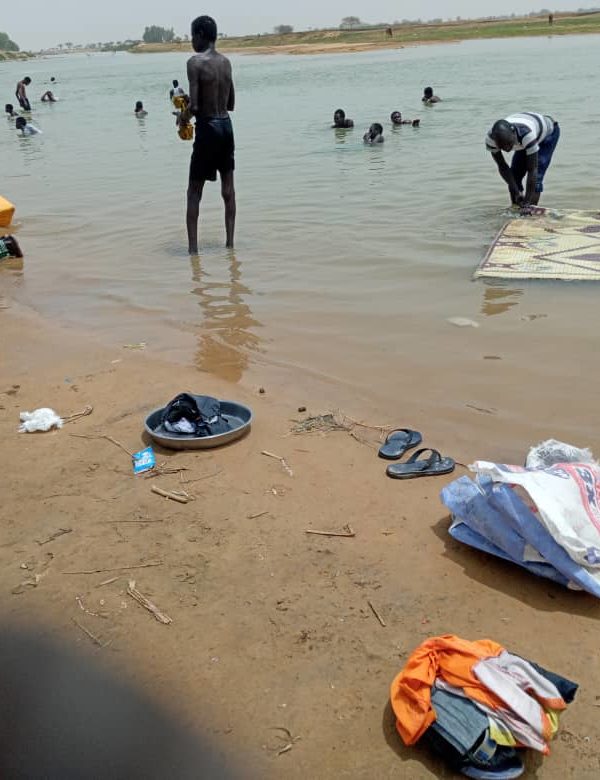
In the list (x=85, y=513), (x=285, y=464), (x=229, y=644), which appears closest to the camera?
(x=229, y=644)

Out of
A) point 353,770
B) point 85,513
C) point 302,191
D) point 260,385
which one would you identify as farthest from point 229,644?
point 302,191

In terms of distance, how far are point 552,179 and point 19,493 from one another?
8.44 m

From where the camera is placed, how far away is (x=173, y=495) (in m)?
3.16

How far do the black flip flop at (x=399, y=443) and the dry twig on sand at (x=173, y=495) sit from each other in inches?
36.6

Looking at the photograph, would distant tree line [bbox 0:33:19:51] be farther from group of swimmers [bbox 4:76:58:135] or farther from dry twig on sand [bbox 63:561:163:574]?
dry twig on sand [bbox 63:561:163:574]

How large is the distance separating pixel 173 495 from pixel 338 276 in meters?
3.65

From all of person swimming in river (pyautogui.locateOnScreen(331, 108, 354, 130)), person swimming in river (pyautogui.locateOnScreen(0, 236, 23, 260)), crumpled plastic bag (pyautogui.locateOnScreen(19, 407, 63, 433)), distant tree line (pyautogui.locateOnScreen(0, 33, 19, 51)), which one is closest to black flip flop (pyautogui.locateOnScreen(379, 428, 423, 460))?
crumpled plastic bag (pyautogui.locateOnScreen(19, 407, 63, 433))

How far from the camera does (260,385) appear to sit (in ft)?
14.6

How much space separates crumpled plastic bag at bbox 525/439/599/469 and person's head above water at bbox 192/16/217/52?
4.49m

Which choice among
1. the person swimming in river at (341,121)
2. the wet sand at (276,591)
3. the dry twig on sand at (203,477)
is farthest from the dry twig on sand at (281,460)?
the person swimming in river at (341,121)

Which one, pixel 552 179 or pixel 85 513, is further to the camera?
pixel 552 179

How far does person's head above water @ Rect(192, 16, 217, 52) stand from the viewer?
592 cm

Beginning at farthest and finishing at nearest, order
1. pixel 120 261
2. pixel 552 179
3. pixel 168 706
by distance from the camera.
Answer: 1. pixel 552 179
2. pixel 120 261
3. pixel 168 706

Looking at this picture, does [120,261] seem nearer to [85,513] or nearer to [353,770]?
[85,513]
